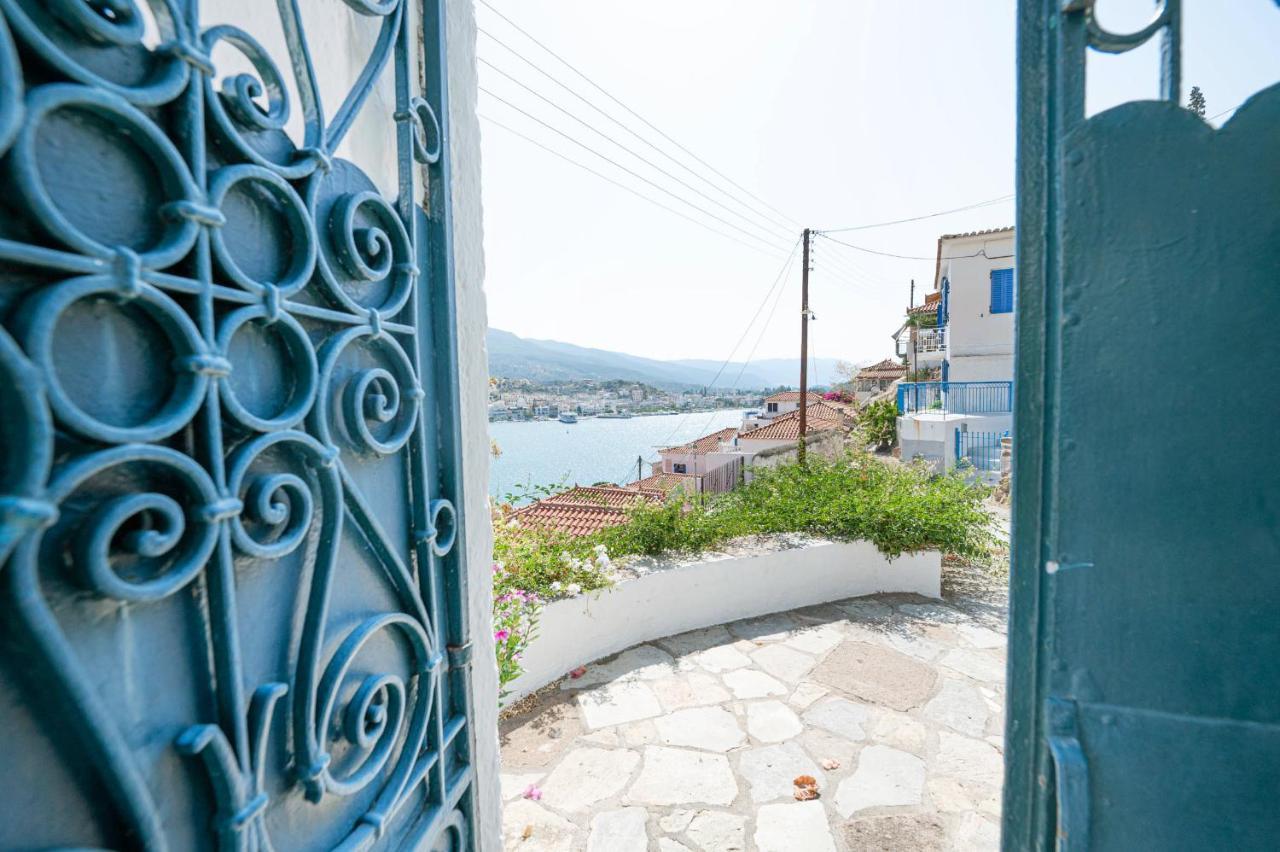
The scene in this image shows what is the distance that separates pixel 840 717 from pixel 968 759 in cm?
62

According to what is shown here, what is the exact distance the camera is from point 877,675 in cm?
353

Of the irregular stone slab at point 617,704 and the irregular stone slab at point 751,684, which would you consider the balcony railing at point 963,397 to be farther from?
the irregular stone slab at point 617,704

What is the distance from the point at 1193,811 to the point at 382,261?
1616 millimetres

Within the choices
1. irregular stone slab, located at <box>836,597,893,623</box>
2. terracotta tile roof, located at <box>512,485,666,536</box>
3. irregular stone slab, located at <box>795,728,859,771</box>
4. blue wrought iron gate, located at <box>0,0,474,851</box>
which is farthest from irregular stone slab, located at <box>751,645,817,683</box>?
blue wrought iron gate, located at <box>0,0,474,851</box>

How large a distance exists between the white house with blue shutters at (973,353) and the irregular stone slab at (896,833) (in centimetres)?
1237

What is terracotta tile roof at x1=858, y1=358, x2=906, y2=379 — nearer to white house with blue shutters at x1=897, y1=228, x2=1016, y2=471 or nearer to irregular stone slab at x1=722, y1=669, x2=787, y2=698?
white house with blue shutters at x1=897, y1=228, x2=1016, y2=471

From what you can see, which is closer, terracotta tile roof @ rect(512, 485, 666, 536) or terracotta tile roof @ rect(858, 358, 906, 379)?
terracotta tile roof @ rect(512, 485, 666, 536)

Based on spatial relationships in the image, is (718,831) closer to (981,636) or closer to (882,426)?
(981,636)

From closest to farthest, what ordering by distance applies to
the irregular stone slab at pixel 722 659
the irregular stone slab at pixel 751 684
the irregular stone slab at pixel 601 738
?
the irregular stone slab at pixel 601 738 → the irregular stone slab at pixel 751 684 → the irregular stone slab at pixel 722 659

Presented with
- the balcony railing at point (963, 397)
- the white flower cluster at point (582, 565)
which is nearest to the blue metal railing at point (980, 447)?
the balcony railing at point (963, 397)

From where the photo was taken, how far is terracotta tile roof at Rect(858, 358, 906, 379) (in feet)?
108

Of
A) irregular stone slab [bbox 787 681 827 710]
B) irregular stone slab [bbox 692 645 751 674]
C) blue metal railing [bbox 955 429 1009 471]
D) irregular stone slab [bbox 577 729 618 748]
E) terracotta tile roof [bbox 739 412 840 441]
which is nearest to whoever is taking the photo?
irregular stone slab [bbox 577 729 618 748]

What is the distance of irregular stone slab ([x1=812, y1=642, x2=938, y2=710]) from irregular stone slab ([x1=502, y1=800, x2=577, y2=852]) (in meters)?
1.83

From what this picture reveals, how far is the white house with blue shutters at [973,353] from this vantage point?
13891mm
